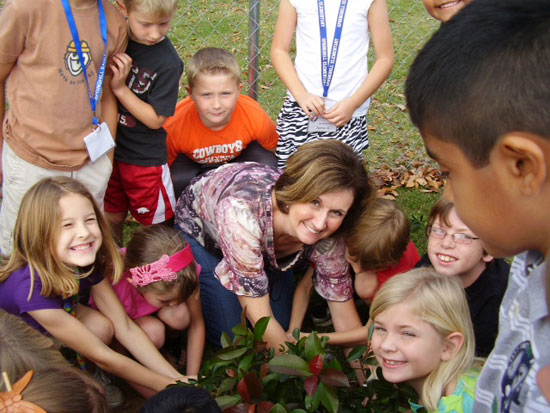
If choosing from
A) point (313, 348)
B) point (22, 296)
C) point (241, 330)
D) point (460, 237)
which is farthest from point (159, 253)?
point (460, 237)

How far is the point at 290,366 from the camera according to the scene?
176 centimetres

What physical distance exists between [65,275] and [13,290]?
21cm

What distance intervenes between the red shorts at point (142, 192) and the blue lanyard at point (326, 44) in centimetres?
103

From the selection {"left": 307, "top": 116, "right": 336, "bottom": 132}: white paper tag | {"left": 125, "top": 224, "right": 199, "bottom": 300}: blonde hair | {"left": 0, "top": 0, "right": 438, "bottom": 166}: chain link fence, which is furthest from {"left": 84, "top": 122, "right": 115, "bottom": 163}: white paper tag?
{"left": 0, "top": 0, "right": 438, "bottom": 166}: chain link fence

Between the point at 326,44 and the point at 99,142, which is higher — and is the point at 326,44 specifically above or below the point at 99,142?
above

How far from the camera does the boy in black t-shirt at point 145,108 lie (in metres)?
2.79

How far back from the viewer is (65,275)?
240cm

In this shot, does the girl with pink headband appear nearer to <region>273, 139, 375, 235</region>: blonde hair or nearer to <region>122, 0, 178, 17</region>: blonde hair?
<region>273, 139, 375, 235</region>: blonde hair

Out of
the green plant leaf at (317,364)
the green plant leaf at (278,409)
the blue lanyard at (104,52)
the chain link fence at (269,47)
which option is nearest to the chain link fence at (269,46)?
the chain link fence at (269,47)

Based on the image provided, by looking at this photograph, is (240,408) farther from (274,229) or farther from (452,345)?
(274,229)

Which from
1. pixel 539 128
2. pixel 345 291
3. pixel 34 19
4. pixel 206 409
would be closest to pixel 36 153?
pixel 34 19

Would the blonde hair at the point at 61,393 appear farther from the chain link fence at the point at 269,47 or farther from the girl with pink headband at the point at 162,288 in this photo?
the chain link fence at the point at 269,47

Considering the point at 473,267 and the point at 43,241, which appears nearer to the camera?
the point at 43,241

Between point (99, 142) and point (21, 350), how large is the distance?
125 cm
